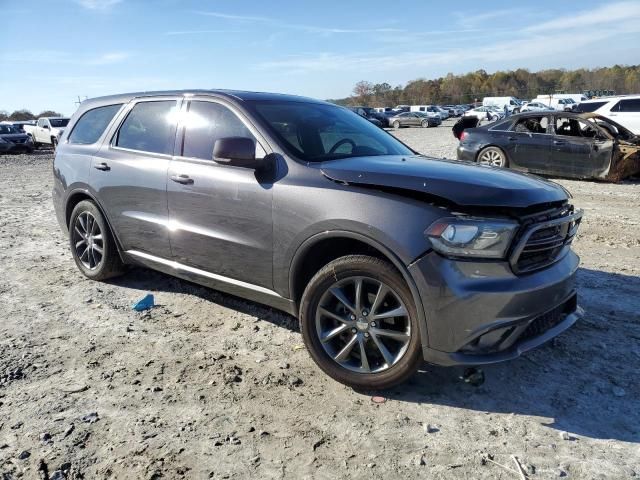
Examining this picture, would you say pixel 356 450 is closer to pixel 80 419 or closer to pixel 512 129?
pixel 80 419

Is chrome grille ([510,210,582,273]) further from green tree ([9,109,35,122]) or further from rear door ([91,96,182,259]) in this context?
green tree ([9,109,35,122])

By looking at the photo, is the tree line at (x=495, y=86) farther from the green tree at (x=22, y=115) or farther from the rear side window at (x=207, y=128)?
the rear side window at (x=207, y=128)

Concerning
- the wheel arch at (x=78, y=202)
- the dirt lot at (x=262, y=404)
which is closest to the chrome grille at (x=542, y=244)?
the dirt lot at (x=262, y=404)

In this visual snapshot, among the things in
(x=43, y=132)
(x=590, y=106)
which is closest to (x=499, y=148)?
(x=590, y=106)

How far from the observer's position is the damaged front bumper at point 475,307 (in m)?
2.74

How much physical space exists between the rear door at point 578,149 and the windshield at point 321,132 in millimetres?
7608

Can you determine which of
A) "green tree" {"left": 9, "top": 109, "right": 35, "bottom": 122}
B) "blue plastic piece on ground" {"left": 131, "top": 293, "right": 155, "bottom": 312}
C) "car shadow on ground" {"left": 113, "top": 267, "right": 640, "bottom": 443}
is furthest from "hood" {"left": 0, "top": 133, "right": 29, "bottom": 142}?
"green tree" {"left": 9, "top": 109, "right": 35, "bottom": 122}

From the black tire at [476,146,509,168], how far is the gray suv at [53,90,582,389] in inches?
298

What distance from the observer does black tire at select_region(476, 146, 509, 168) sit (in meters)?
11.3

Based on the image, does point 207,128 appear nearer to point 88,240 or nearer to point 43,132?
point 88,240

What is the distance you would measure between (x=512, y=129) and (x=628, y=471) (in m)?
10.0

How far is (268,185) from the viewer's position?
3469mm

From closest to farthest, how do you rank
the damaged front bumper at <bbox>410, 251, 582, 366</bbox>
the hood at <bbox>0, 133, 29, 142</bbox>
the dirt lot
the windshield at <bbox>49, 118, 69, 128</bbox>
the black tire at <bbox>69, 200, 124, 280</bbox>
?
the dirt lot < the damaged front bumper at <bbox>410, 251, 582, 366</bbox> < the black tire at <bbox>69, 200, 124, 280</bbox> < the hood at <bbox>0, 133, 29, 142</bbox> < the windshield at <bbox>49, 118, 69, 128</bbox>

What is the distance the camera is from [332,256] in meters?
3.35
